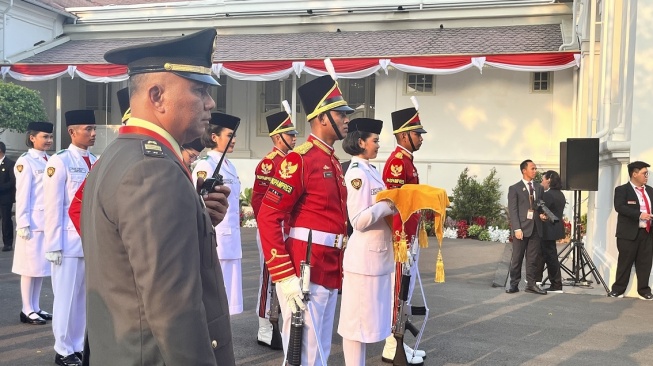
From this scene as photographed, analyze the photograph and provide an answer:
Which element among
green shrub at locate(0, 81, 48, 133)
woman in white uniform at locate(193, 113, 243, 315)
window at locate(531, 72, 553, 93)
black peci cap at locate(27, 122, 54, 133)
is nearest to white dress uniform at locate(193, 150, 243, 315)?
woman in white uniform at locate(193, 113, 243, 315)

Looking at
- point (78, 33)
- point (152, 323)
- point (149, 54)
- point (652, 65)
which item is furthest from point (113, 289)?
point (78, 33)

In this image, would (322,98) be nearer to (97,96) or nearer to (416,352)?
(416,352)

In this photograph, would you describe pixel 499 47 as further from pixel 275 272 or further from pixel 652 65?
pixel 275 272

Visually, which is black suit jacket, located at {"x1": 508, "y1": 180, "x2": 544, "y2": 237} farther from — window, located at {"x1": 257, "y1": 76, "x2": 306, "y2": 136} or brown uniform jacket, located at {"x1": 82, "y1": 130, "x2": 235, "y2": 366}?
window, located at {"x1": 257, "y1": 76, "x2": 306, "y2": 136}

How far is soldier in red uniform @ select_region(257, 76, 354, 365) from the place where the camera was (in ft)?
12.8

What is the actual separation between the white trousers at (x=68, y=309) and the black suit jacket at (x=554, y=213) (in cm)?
722

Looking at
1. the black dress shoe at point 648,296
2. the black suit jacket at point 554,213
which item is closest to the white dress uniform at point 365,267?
the black suit jacket at point 554,213

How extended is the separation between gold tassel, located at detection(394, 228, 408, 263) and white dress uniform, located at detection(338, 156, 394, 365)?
5 cm

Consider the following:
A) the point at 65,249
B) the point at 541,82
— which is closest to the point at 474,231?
the point at 541,82

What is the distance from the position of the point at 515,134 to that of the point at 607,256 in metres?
8.69

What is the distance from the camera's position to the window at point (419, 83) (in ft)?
64.7

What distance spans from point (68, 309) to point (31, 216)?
2.20 metres

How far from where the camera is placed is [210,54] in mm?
2191

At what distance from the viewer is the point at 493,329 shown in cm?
730
